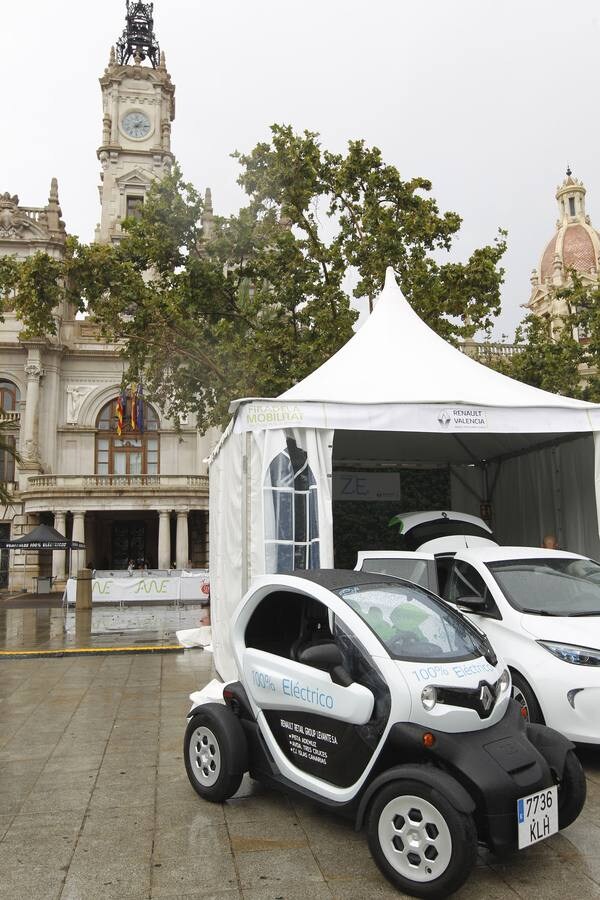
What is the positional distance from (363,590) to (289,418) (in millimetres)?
3374

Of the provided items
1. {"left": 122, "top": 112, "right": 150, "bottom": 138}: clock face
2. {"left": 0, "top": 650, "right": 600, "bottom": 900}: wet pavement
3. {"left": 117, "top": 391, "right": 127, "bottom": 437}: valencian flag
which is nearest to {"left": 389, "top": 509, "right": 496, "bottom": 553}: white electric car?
{"left": 0, "top": 650, "right": 600, "bottom": 900}: wet pavement

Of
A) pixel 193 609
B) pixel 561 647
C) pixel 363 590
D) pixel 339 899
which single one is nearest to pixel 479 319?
pixel 193 609

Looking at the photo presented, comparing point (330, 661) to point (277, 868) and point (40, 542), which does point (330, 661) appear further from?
point (40, 542)

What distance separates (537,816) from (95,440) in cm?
4103

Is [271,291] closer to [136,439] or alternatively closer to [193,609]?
[193,609]

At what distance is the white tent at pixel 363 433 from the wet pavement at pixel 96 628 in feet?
12.4

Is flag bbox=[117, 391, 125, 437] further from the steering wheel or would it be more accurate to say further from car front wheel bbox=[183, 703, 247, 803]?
the steering wheel

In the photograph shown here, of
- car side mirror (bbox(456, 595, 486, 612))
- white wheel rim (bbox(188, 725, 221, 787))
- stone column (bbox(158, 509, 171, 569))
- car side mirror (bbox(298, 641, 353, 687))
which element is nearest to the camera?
car side mirror (bbox(298, 641, 353, 687))

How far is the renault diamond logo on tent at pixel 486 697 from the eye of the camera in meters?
4.02

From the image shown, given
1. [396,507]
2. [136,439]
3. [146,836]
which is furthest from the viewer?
[136,439]

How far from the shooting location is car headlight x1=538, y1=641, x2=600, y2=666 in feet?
17.9

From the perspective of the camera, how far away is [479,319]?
18.2 meters

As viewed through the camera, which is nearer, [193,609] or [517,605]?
[517,605]

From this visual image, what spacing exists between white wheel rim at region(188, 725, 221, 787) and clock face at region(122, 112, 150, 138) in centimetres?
4934
